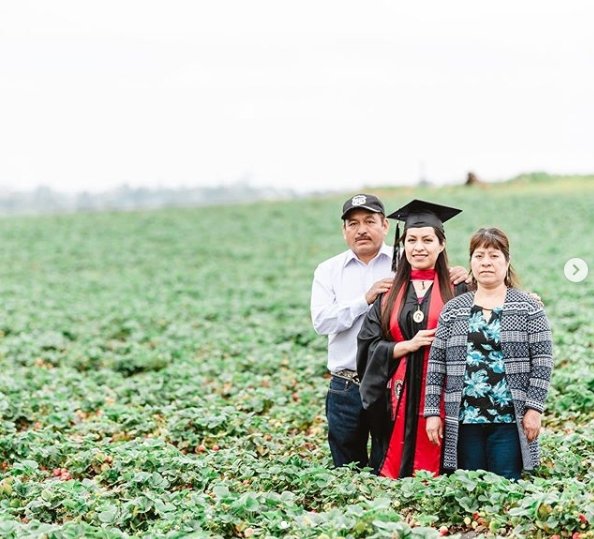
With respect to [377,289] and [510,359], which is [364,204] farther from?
[510,359]

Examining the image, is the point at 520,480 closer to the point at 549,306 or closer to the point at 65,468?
the point at 65,468

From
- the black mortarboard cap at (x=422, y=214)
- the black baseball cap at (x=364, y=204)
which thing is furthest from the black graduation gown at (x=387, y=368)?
the black baseball cap at (x=364, y=204)

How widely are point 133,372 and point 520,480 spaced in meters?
7.39

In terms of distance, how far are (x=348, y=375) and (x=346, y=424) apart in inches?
13.5

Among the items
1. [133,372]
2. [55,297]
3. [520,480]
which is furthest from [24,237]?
[520,480]

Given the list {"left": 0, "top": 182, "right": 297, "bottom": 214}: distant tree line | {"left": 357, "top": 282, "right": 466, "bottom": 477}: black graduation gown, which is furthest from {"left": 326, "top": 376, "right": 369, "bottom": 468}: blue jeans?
{"left": 0, "top": 182, "right": 297, "bottom": 214}: distant tree line

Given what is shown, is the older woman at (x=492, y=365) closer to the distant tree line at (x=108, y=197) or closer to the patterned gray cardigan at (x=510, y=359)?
the patterned gray cardigan at (x=510, y=359)

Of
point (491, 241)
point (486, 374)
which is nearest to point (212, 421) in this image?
point (486, 374)

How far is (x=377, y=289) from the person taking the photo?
584 centimetres

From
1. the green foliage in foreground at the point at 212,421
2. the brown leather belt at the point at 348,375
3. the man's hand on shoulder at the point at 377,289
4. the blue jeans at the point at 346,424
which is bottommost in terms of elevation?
the green foliage in foreground at the point at 212,421

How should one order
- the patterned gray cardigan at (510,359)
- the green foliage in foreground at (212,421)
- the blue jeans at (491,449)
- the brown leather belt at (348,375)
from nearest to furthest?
the green foliage in foreground at (212,421) → the patterned gray cardigan at (510,359) → the blue jeans at (491,449) → the brown leather belt at (348,375)

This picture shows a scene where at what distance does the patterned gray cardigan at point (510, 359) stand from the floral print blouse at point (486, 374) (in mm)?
36

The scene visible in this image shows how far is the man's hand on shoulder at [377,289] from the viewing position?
5809 mm

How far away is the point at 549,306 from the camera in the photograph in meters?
14.8
